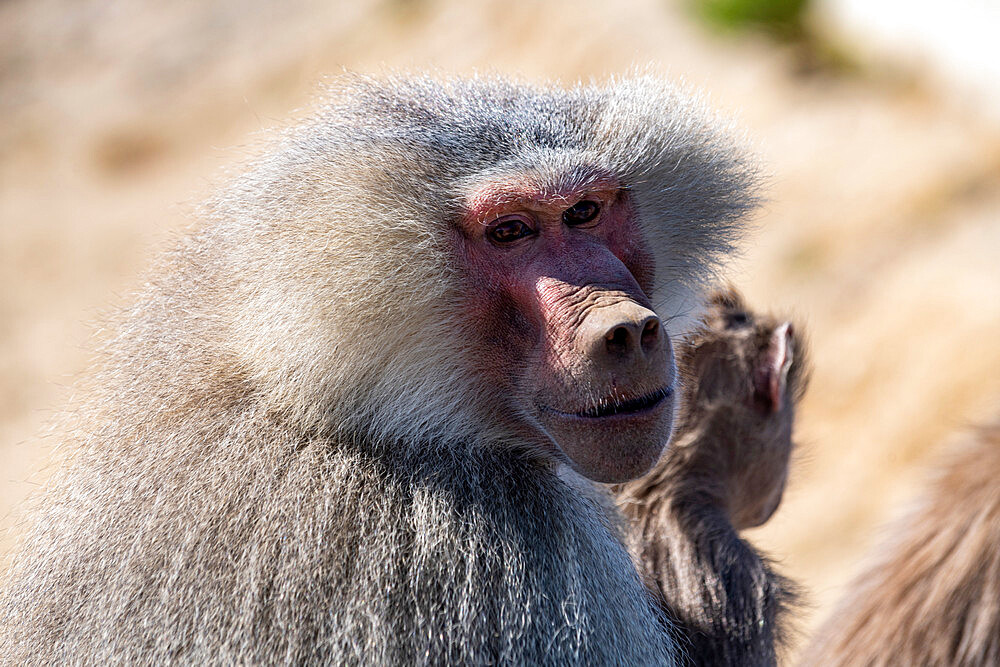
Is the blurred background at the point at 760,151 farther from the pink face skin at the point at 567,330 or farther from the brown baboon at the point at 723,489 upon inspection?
the pink face skin at the point at 567,330

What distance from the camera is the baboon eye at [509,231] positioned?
222 centimetres

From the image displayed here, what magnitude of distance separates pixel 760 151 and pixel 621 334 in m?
0.92

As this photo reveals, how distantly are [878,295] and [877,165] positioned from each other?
1284 mm

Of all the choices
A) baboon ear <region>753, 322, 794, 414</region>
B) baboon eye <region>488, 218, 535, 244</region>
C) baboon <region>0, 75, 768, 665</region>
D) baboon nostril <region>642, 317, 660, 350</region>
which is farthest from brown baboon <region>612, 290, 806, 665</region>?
baboon eye <region>488, 218, 535, 244</region>

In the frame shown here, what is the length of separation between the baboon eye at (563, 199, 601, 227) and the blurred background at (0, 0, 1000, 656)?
66cm

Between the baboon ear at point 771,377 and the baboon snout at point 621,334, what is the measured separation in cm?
94

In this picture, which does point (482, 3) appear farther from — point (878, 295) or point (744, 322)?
point (744, 322)

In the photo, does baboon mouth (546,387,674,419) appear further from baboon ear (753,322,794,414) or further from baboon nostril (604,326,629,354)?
baboon ear (753,322,794,414)

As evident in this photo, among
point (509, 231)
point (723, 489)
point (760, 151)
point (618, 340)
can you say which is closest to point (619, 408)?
point (618, 340)

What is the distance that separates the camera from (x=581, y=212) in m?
2.29

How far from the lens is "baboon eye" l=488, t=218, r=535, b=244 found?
2.22 m

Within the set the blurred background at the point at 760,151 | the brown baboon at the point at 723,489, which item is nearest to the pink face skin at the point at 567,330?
the brown baboon at the point at 723,489

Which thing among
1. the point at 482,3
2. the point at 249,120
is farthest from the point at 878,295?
the point at 249,120

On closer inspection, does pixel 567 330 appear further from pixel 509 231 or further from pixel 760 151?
pixel 760 151
